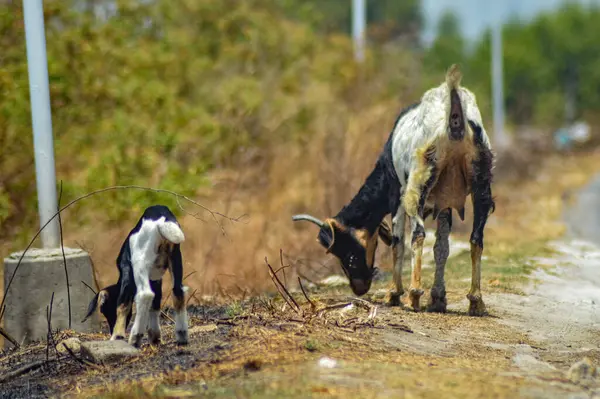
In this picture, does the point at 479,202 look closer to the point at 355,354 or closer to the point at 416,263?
the point at 416,263

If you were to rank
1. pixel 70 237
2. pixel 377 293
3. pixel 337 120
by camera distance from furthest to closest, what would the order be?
pixel 337 120
pixel 70 237
pixel 377 293

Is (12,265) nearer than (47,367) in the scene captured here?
No

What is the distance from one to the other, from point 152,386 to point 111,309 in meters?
1.56

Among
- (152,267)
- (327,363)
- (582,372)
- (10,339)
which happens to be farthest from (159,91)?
(582,372)

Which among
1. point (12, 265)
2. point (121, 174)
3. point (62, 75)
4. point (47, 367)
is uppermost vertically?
point (62, 75)

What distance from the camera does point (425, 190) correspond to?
852cm

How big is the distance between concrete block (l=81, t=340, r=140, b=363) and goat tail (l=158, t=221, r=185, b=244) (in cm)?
87

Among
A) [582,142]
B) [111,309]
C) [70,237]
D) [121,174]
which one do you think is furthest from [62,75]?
[582,142]

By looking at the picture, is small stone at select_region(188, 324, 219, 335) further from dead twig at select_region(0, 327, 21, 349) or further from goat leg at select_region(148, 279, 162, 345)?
dead twig at select_region(0, 327, 21, 349)

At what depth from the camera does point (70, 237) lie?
1252 centimetres

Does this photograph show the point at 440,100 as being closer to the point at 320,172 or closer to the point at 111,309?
the point at 111,309

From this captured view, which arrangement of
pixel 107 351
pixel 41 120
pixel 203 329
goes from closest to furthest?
pixel 107 351, pixel 203 329, pixel 41 120

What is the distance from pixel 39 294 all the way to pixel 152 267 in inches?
90.1

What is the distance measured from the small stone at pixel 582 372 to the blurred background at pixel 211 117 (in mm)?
4547
